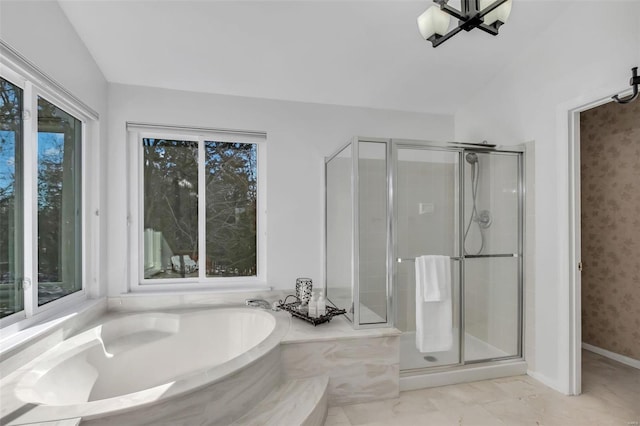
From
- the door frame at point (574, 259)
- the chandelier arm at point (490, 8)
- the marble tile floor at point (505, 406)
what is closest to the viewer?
the chandelier arm at point (490, 8)

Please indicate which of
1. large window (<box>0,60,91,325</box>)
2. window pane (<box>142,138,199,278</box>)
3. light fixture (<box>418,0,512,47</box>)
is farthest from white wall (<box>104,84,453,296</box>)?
light fixture (<box>418,0,512,47</box>)

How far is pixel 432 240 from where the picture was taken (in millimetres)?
2420

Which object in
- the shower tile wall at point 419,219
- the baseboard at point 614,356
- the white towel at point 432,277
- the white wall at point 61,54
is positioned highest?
the white wall at point 61,54

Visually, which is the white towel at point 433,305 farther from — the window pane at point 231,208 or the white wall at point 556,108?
the window pane at point 231,208

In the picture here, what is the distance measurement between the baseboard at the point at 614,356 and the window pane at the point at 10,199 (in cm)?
433

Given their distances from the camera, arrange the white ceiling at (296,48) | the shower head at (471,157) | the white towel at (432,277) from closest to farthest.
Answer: the white ceiling at (296,48) < the white towel at (432,277) < the shower head at (471,157)

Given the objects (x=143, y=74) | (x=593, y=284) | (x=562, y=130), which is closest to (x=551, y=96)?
(x=562, y=130)

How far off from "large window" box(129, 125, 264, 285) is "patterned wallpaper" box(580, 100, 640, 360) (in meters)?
3.03

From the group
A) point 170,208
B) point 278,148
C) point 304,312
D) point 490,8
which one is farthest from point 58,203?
point 490,8

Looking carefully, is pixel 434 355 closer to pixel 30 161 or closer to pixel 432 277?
pixel 432 277

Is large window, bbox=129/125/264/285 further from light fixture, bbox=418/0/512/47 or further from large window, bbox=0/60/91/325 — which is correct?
light fixture, bbox=418/0/512/47

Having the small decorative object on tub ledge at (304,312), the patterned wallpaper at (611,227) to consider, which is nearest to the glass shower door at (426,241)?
the small decorative object on tub ledge at (304,312)

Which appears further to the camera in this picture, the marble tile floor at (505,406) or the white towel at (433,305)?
the white towel at (433,305)

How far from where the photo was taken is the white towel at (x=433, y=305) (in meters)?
2.34
